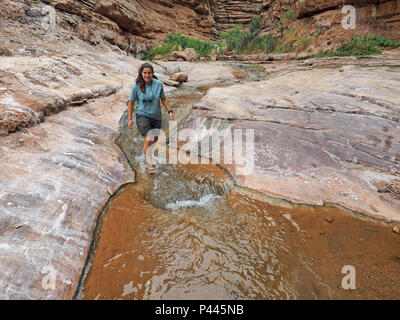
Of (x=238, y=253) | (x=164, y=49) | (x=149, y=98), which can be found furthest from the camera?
(x=164, y=49)

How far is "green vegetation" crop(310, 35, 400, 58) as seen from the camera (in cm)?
876

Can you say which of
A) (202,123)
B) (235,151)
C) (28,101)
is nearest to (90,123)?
(28,101)

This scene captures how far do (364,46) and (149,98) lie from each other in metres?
10.8

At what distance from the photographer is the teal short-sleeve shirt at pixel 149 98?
10.7 ft

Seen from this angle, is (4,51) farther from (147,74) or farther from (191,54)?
(191,54)

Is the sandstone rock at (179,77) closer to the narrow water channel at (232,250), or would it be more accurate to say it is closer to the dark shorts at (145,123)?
the dark shorts at (145,123)

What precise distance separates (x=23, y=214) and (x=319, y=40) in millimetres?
14406

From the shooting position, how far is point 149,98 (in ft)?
10.8

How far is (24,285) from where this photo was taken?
155 centimetres

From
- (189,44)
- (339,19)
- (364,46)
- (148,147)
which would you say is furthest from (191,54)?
(148,147)

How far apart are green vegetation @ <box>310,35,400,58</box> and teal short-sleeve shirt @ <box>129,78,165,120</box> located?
31.5 ft

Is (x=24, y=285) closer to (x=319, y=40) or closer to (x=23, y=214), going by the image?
(x=23, y=214)

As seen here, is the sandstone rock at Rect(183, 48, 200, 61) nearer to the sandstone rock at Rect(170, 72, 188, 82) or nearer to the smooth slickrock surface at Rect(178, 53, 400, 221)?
the sandstone rock at Rect(170, 72, 188, 82)

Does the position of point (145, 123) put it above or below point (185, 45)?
below
